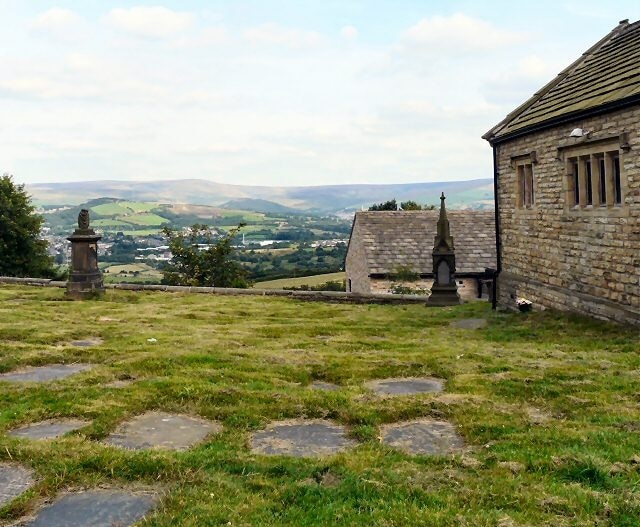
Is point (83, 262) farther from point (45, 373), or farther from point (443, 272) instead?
point (443, 272)

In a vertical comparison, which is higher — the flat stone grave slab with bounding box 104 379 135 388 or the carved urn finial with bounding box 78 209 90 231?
the carved urn finial with bounding box 78 209 90 231

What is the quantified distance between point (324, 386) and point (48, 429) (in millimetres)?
3581

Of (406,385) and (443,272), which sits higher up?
(443,272)

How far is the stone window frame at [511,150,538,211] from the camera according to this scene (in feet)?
52.2

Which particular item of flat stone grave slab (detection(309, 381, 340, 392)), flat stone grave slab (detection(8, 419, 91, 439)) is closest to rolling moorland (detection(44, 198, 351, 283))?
flat stone grave slab (detection(309, 381, 340, 392))

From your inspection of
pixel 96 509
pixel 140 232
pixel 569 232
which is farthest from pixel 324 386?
pixel 140 232

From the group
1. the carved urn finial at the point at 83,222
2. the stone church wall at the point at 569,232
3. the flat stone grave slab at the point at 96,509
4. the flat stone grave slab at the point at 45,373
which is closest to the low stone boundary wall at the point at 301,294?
the carved urn finial at the point at 83,222

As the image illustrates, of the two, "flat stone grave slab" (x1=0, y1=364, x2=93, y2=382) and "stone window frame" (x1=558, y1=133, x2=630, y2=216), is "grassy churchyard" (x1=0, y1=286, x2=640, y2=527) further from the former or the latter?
"stone window frame" (x1=558, y1=133, x2=630, y2=216)

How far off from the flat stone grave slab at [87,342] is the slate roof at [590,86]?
1117cm

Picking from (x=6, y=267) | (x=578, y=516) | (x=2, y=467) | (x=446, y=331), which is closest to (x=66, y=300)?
(x=446, y=331)

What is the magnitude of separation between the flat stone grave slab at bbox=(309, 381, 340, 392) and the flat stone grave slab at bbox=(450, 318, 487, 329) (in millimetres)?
7012

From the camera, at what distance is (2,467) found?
5188 mm

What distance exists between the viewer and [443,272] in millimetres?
19828

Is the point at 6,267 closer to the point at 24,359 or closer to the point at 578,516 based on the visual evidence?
the point at 24,359
